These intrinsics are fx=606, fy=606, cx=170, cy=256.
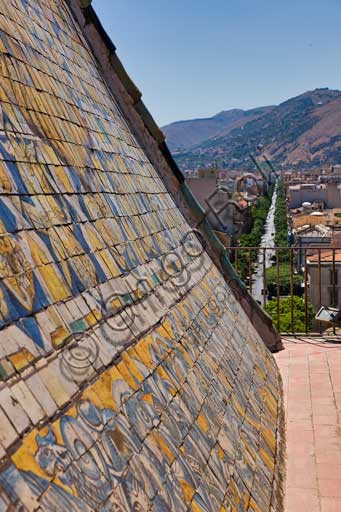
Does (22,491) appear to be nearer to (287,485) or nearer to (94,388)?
(94,388)

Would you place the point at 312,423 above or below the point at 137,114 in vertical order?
below

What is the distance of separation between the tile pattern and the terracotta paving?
16.2 inches

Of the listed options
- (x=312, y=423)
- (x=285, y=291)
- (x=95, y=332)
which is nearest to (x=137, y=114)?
(x=312, y=423)

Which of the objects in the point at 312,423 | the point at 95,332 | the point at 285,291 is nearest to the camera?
the point at 95,332

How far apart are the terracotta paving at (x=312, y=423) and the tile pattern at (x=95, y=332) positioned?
1.35 feet

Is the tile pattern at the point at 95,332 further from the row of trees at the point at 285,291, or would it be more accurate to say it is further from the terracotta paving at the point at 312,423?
the row of trees at the point at 285,291

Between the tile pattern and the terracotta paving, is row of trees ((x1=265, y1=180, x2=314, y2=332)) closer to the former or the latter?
the terracotta paving

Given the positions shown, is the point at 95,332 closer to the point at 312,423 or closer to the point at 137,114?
the point at 312,423

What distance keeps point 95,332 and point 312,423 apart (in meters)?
3.81

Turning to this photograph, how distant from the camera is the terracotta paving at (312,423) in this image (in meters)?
4.45

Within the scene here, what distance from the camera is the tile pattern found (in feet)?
6.33

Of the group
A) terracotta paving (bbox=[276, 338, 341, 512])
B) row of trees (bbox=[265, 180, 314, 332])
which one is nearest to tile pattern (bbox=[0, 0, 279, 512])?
terracotta paving (bbox=[276, 338, 341, 512])

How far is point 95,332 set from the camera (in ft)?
8.39

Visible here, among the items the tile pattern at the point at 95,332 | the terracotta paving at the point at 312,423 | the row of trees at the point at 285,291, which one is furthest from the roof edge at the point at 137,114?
the row of trees at the point at 285,291
